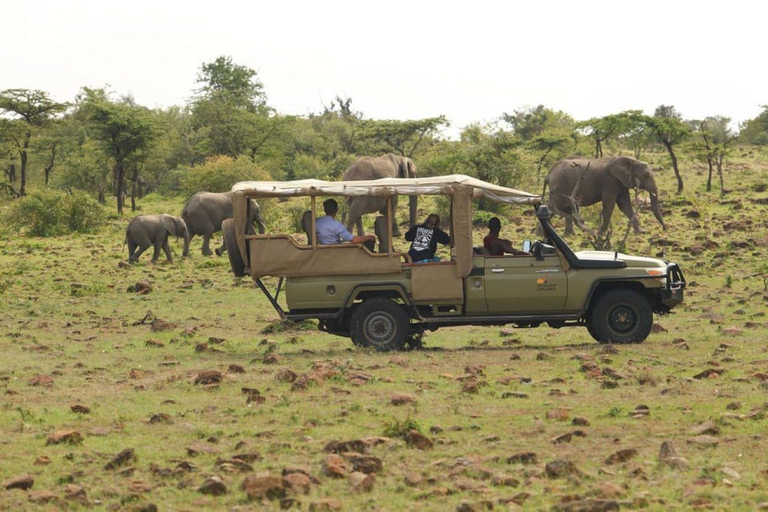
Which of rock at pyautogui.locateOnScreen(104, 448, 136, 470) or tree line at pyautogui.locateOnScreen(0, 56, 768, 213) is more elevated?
tree line at pyautogui.locateOnScreen(0, 56, 768, 213)

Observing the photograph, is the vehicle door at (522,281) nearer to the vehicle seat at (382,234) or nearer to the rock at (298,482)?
the vehicle seat at (382,234)

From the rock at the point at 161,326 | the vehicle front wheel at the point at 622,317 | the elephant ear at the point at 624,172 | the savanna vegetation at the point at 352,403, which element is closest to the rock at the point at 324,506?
the savanna vegetation at the point at 352,403

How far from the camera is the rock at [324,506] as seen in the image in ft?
23.6

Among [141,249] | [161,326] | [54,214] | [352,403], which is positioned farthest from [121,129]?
[352,403]

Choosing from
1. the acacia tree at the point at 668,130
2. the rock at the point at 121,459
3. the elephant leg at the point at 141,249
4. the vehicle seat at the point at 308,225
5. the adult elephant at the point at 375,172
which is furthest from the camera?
the acacia tree at the point at 668,130

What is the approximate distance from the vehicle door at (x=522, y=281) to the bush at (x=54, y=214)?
75.4 feet

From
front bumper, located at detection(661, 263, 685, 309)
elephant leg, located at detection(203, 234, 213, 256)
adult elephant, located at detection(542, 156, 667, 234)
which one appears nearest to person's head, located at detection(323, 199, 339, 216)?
front bumper, located at detection(661, 263, 685, 309)

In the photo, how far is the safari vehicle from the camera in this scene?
13.9 meters

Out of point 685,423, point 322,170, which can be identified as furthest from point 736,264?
point 322,170

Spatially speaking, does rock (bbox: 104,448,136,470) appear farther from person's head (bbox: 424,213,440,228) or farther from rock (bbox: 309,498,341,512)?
person's head (bbox: 424,213,440,228)

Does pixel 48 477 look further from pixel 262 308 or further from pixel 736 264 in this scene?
pixel 736 264

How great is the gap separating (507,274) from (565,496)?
22.3 ft

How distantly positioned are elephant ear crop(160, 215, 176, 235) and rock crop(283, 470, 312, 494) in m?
21.3

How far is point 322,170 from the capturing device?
5197cm
